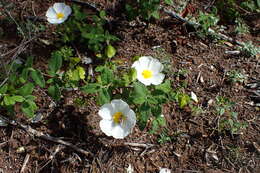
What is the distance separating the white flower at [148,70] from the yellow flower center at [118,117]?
0.95 ft

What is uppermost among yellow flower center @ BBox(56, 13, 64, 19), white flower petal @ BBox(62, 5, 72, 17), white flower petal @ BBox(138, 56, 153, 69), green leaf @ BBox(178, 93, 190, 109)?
white flower petal @ BBox(62, 5, 72, 17)

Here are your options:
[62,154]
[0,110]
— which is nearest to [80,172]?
[62,154]

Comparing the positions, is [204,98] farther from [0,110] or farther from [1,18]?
[1,18]

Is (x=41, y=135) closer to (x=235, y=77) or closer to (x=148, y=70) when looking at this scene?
(x=148, y=70)

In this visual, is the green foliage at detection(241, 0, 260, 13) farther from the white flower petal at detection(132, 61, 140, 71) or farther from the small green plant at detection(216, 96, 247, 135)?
the white flower petal at detection(132, 61, 140, 71)

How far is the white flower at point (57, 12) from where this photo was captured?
2.74 meters

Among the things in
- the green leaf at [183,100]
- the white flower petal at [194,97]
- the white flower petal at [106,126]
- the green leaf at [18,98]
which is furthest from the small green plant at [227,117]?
the green leaf at [18,98]

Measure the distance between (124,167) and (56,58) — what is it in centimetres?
101

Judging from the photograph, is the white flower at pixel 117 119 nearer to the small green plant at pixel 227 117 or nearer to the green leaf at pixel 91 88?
the green leaf at pixel 91 88

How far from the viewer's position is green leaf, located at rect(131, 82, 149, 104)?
77.6 inches

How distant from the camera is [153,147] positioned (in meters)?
2.42

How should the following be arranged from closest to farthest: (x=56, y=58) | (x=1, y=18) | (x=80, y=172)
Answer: (x=56, y=58) < (x=80, y=172) < (x=1, y=18)

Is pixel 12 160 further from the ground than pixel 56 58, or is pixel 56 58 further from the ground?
pixel 56 58

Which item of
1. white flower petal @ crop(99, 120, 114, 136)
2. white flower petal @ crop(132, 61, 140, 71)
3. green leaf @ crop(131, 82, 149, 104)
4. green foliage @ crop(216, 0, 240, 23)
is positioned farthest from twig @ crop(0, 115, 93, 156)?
green foliage @ crop(216, 0, 240, 23)
